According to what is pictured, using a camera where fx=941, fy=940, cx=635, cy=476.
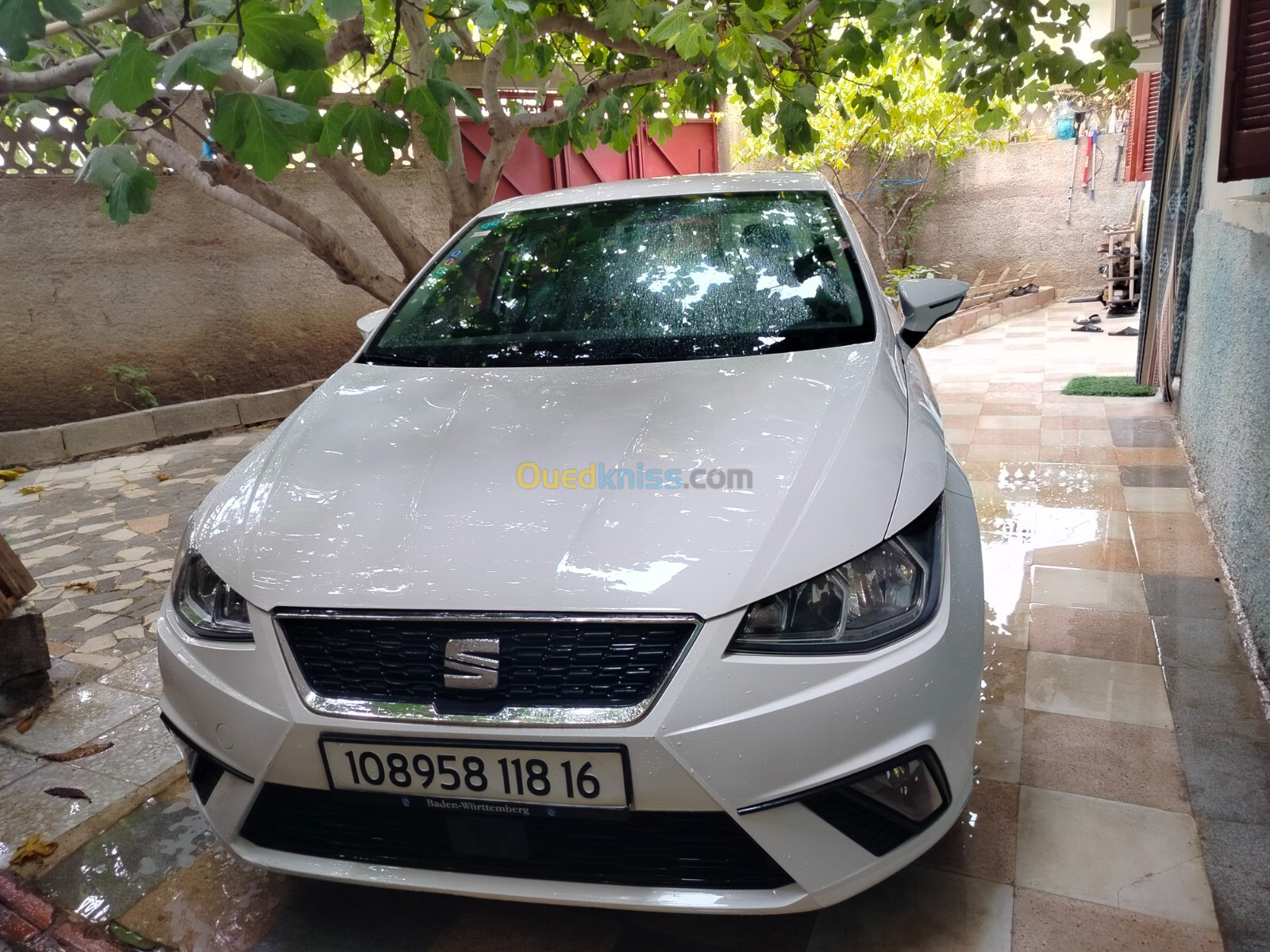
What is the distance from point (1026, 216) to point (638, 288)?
12362 millimetres

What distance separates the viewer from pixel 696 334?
2.41 metres

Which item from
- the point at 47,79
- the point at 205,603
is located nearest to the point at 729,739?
the point at 205,603

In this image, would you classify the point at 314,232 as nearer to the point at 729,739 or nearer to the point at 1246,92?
the point at 1246,92

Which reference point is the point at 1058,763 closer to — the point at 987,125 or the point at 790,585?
the point at 790,585

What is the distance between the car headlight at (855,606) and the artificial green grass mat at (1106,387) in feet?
18.7

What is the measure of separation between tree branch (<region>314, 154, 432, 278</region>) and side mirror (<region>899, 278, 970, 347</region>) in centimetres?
299

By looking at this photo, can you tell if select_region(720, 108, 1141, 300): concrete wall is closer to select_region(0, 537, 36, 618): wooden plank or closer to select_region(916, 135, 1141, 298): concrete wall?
select_region(916, 135, 1141, 298): concrete wall

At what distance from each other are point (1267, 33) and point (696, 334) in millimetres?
2187

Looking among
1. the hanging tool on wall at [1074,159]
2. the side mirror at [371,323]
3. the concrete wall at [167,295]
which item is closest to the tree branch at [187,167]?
the concrete wall at [167,295]

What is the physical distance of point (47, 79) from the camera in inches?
123

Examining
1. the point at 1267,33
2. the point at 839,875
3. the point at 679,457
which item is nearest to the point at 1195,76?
the point at 1267,33

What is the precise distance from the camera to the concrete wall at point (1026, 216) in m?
12.9

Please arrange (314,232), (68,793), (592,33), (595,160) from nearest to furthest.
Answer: (68,793) → (592,33) → (314,232) → (595,160)

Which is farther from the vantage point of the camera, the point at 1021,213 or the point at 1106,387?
the point at 1021,213
